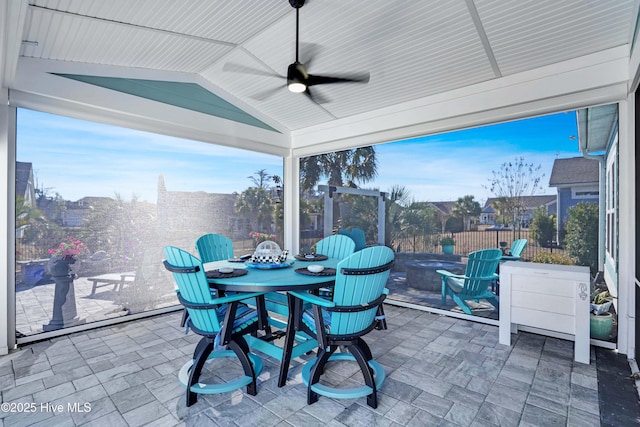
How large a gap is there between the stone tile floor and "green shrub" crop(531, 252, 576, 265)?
821 mm

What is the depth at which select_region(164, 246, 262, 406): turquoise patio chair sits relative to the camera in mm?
2281

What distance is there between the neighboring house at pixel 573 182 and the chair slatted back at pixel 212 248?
3.73 m

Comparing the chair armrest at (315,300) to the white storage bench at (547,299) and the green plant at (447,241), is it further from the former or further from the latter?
the green plant at (447,241)

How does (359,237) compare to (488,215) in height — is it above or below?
below

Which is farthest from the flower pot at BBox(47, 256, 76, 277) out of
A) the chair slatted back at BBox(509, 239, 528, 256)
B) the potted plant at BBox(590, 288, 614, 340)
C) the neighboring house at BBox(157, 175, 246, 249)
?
the potted plant at BBox(590, 288, 614, 340)

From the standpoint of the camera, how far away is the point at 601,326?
315 centimetres

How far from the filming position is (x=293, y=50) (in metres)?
3.57

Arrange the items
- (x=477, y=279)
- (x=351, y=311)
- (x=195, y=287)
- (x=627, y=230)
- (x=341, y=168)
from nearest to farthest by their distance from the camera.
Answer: (x=351, y=311) < (x=195, y=287) < (x=627, y=230) < (x=477, y=279) < (x=341, y=168)

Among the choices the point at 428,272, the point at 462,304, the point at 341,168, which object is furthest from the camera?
the point at 341,168

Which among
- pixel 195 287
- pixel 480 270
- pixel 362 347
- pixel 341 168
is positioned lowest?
pixel 362 347

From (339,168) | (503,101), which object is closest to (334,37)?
(503,101)

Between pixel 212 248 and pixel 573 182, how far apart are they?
3970 mm

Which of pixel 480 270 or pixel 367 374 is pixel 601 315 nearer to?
pixel 480 270

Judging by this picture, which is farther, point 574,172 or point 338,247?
point 338,247
